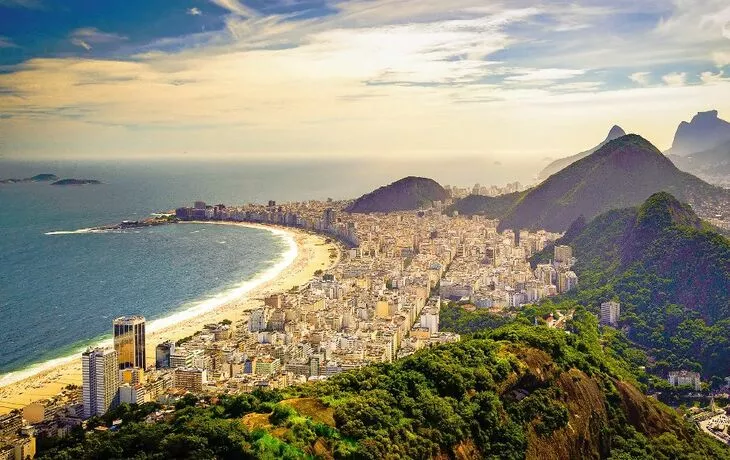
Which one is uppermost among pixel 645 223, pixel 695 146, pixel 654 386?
pixel 695 146

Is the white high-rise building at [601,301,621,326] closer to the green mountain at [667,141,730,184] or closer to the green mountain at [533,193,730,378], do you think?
the green mountain at [533,193,730,378]

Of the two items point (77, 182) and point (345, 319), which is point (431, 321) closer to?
point (345, 319)

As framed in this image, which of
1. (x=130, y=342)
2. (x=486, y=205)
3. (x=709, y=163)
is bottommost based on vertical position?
(x=130, y=342)

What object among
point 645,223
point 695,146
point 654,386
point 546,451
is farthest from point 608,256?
point 695,146

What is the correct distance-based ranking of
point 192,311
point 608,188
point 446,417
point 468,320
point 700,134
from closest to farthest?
1. point 446,417
2. point 468,320
3. point 192,311
4. point 608,188
5. point 700,134

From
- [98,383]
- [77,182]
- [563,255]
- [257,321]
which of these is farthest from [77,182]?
[98,383]

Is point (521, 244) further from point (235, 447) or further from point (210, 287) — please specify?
point (235, 447)

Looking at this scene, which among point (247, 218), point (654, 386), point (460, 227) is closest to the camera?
point (654, 386)
